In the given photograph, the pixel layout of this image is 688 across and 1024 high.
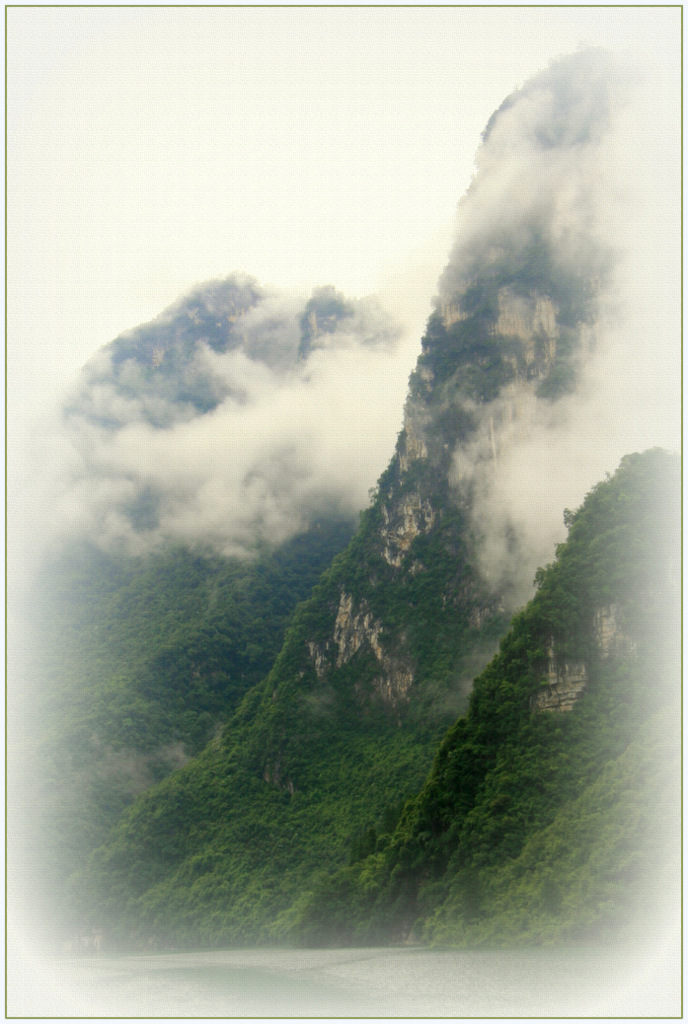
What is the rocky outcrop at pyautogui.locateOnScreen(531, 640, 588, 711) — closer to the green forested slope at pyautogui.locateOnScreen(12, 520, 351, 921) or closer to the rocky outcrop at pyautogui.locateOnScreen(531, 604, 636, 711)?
the rocky outcrop at pyautogui.locateOnScreen(531, 604, 636, 711)

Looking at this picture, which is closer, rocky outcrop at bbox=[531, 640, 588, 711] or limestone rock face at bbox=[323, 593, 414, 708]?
rocky outcrop at bbox=[531, 640, 588, 711]

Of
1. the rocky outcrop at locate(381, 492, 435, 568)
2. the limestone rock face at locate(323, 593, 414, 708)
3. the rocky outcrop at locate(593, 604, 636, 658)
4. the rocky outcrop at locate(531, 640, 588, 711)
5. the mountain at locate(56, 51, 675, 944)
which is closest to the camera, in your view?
the rocky outcrop at locate(593, 604, 636, 658)

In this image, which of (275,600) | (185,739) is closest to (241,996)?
(185,739)

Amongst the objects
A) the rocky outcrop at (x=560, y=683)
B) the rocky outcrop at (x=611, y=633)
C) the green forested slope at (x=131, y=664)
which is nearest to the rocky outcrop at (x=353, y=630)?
the green forested slope at (x=131, y=664)

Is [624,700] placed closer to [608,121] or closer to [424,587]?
[424,587]

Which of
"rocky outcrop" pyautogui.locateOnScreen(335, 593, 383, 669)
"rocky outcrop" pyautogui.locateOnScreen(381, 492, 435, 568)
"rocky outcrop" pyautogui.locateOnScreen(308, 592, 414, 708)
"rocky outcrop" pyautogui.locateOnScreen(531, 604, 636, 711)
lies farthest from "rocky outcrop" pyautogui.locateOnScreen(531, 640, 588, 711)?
"rocky outcrop" pyautogui.locateOnScreen(381, 492, 435, 568)

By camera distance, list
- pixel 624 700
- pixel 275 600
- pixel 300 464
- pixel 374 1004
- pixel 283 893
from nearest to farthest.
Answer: pixel 374 1004 → pixel 624 700 → pixel 283 893 → pixel 275 600 → pixel 300 464

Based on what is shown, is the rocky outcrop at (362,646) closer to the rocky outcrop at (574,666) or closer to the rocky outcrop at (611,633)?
the rocky outcrop at (574,666)
